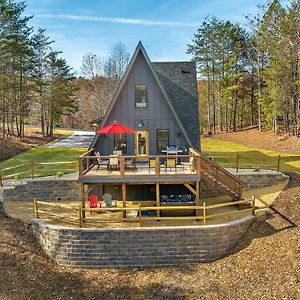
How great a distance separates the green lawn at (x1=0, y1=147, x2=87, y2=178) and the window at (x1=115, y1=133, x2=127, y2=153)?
4.58m

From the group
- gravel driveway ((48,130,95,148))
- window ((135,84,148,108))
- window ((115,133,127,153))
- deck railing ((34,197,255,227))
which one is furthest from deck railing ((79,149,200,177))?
gravel driveway ((48,130,95,148))

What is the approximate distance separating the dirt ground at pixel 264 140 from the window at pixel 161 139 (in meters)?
16.0

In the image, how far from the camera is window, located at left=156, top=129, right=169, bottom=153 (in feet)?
58.7

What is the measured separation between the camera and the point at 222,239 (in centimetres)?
1300

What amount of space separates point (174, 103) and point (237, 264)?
10.3 metres

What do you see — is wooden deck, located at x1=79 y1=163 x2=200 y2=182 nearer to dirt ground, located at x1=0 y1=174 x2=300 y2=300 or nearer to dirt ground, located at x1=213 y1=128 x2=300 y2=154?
dirt ground, located at x1=0 y1=174 x2=300 y2=300

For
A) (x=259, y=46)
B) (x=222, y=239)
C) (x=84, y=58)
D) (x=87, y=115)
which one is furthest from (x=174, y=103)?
(x=87, y=115)

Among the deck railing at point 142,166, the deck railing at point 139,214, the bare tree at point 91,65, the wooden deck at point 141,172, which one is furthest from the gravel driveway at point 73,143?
the deck railing at point 139,214

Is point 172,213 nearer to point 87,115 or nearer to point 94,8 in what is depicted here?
point 94,8

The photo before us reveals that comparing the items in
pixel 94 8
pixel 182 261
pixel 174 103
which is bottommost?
pixel 182 261

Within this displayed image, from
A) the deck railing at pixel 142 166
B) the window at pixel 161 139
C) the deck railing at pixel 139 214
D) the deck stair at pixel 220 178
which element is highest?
the window at pixel 161 139

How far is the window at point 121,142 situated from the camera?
18.1m

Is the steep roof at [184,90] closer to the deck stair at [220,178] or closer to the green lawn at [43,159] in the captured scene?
the deck stair at [220,178]

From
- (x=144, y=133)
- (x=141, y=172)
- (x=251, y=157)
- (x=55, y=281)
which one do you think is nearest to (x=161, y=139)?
(x=144, y=133)
